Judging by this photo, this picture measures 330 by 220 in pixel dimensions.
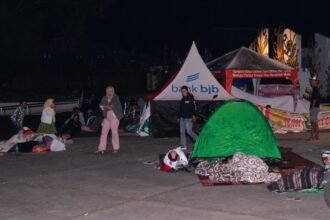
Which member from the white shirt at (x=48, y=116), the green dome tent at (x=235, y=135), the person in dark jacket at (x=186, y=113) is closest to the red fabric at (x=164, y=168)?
the green dome tent at (x=235, y=135)

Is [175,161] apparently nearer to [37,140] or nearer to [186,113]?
[186,113]

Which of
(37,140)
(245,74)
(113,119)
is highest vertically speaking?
(245,74)

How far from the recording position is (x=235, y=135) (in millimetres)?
11914

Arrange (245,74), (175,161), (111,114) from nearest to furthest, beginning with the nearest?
(175,161) < (111,114) < (245,74)

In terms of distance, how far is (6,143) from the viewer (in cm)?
1515

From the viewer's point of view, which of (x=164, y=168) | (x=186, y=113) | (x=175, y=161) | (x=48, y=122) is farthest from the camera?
(x=48, y=122)

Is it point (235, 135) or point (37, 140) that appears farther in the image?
point (37, 140)

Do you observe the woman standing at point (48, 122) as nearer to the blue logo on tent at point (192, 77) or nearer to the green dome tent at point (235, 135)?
the blue logo on tent at point (192, 77)

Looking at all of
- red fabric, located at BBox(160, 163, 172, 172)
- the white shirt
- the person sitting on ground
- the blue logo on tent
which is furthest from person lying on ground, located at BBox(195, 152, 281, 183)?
the blue logo on tent

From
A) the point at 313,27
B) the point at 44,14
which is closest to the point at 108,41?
the point at 313,27

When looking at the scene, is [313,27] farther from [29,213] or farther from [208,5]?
[29,213]

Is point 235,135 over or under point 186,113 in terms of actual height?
under

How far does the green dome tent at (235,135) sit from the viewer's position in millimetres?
11781

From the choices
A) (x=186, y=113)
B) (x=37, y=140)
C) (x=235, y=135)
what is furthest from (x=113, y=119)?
(x=235, y=135)
